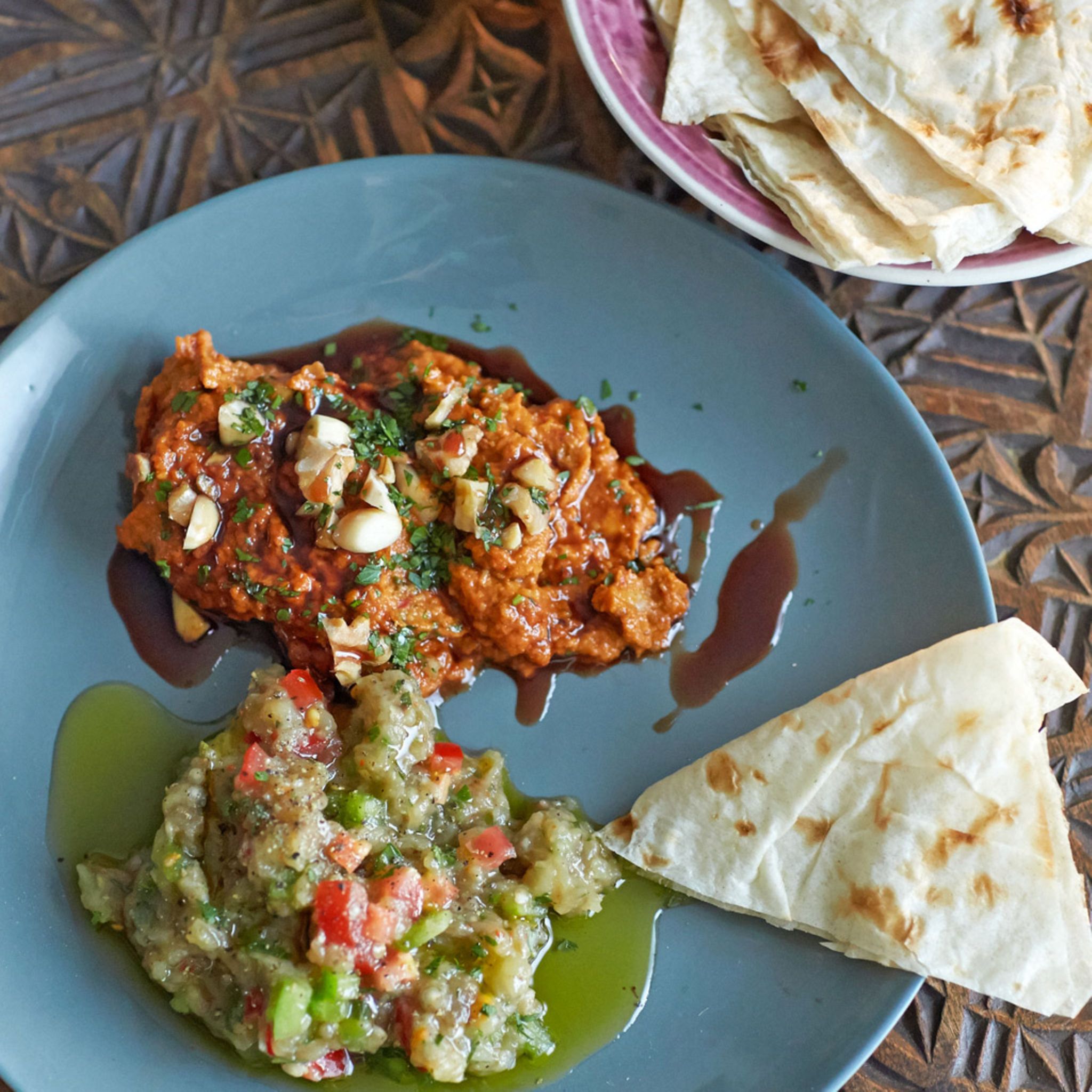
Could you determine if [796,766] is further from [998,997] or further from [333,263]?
[333,263]

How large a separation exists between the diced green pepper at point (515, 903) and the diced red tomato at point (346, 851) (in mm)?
500

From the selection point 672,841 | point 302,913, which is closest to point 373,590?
point 302,913

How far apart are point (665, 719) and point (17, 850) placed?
7.19ft

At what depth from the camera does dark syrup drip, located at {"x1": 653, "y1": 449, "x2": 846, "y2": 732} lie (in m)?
3.68

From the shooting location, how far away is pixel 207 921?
3.03m

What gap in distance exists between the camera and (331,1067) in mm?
3246

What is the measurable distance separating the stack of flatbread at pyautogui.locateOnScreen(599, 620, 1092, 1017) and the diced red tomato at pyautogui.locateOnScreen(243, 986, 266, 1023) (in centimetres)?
116

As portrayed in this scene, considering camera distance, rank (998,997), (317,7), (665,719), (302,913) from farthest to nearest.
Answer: (317,7) < (665,719) < (998,997) < (302,913)

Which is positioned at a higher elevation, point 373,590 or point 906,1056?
point 373,590

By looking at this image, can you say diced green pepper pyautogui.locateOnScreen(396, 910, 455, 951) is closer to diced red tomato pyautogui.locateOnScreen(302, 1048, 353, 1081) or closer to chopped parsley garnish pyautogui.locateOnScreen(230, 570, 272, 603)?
diced red tomato pyautogui.locateOnScreen(302, 1048, 353, 1081)

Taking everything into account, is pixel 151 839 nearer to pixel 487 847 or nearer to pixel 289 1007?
pixel 289 1007

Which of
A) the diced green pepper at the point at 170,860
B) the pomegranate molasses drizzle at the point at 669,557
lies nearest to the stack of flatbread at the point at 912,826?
the pomegranate molasses drizzle at the point at 669,557

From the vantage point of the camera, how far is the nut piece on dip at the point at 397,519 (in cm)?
333

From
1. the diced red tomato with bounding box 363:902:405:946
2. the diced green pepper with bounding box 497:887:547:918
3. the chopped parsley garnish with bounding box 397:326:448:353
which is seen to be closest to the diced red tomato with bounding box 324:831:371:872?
the diced red tomato with bounding box 363:902:405:946
